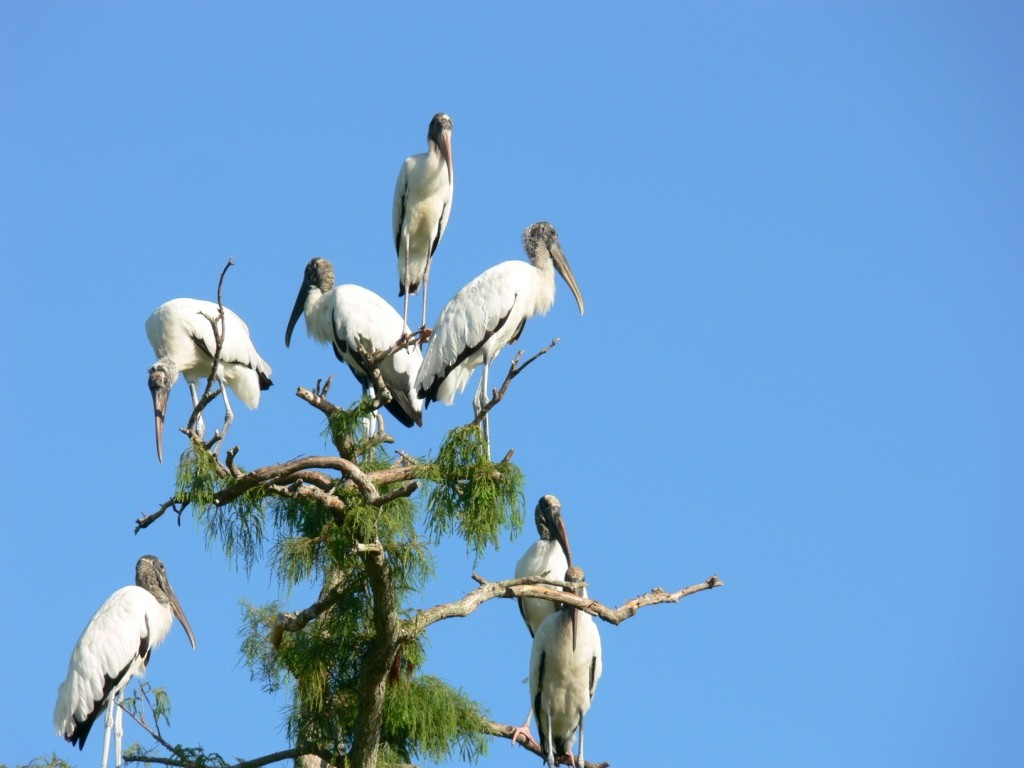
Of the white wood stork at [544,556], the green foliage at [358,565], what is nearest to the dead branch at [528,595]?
the green foliage at [358,565]

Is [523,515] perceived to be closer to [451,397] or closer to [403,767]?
[403,767]

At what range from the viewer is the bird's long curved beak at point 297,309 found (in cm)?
1188

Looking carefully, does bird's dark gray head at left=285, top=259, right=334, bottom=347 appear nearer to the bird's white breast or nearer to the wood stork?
the wood stork

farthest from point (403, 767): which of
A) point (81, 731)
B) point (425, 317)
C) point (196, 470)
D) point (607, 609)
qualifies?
point (425, 317)

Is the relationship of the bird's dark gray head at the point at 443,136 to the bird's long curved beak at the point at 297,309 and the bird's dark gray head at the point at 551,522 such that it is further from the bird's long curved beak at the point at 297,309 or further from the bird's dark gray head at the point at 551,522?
the bird's dark gray head at the point at 551,522

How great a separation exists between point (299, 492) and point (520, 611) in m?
3.15

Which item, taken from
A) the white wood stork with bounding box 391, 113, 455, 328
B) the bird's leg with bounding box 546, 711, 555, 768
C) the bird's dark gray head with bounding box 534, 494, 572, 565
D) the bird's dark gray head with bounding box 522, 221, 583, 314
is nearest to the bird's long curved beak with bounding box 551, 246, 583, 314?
the bird's dark gray head with bounding box 522, 221, 583, 314

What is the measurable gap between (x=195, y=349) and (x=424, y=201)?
1958mm

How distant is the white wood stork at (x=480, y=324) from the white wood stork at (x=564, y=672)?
1.50m

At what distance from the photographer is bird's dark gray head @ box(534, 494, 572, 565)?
411 inches

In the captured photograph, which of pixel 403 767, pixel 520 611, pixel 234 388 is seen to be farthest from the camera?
pixel 234 388

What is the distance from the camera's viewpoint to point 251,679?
892 centimetres

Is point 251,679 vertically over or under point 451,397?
under

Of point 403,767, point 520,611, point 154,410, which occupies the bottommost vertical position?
point 403,767
